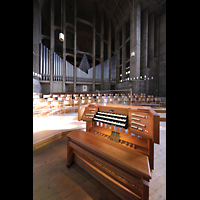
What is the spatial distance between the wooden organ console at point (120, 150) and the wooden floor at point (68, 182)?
10cm

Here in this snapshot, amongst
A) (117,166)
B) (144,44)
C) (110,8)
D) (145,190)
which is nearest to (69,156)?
(117,166)

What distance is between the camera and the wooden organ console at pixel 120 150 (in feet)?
3.13

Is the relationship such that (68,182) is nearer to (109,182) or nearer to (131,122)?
(109,182)

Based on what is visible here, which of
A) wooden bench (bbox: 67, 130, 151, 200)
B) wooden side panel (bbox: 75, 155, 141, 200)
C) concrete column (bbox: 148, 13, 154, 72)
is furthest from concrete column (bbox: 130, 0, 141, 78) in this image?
wooden side panel (bbox: 75, 155, 141, 200)

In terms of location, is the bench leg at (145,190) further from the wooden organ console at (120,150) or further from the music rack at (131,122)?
the music rack at (131,122)

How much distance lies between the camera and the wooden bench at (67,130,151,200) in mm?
897

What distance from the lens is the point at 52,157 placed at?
5.98 feet

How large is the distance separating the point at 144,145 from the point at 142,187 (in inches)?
36.0

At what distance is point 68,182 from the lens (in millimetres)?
1328

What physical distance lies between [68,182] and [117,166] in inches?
33.2

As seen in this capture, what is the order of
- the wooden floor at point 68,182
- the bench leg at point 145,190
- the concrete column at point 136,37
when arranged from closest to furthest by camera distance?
the bench leg at point 145,190
the wooden floor at point 68,182
the concrete column at point 136,37

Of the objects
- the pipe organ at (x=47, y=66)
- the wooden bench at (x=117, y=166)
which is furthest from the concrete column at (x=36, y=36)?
the wooden bench at (x=117, y=166)

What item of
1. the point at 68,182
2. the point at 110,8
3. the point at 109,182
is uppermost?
the point at 110,8
